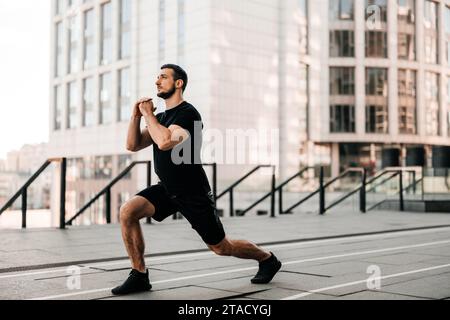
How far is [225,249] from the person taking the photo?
5.07 meters

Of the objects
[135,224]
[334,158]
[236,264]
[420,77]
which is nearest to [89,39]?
[334,158]

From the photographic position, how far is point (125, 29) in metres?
49.2

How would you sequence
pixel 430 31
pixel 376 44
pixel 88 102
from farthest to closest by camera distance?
pixel 88 102 < pixel 430 31 < pixel 376 44

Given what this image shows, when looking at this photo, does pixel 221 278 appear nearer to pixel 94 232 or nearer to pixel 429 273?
pixel 429 273

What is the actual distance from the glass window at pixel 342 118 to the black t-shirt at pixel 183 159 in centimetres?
4591

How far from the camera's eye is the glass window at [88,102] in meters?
52.0

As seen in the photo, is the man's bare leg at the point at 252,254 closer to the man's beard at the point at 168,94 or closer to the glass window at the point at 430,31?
the man's beard at the point at 168,94

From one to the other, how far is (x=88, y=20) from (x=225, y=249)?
51564mm

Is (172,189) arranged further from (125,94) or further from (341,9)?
(341,9)

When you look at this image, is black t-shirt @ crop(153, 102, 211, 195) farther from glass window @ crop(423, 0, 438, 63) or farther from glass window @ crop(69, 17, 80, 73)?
glass window @ crop(69, 17, 80, 73)

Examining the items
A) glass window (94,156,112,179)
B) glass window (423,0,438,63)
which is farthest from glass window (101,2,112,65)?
glass window (423,0,438,63)

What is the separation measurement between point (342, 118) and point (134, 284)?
153 ft

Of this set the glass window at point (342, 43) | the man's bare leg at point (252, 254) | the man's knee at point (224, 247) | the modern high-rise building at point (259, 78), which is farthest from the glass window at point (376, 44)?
the man's knee at point (224, 247)
